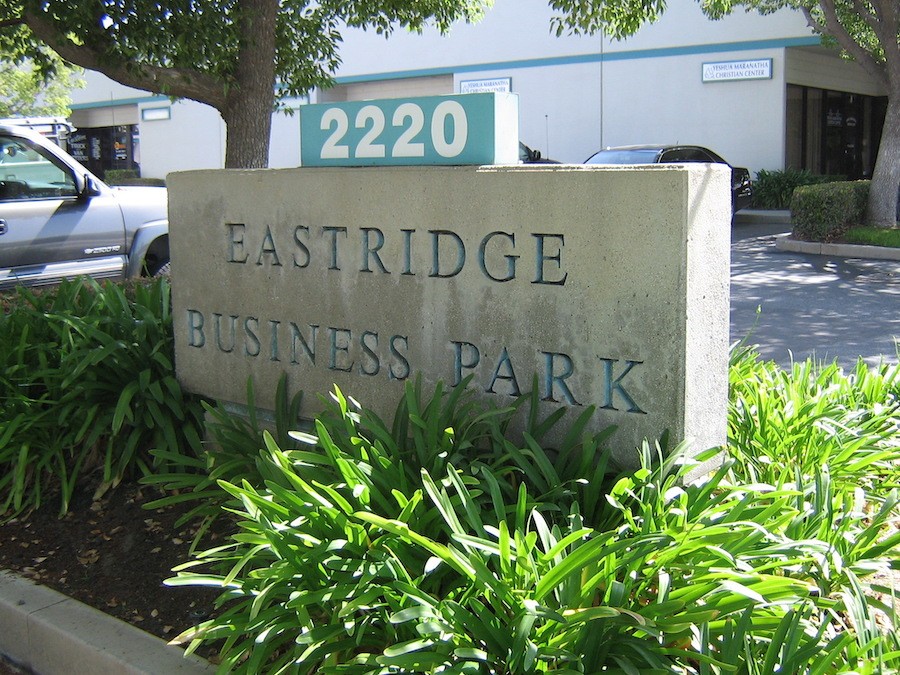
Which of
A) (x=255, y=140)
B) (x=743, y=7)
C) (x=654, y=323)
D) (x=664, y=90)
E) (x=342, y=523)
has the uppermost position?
(x=743, y=7)

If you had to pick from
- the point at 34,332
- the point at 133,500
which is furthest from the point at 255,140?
the point at 133,500

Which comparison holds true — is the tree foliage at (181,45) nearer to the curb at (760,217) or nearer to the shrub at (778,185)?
the curb at (760,217)

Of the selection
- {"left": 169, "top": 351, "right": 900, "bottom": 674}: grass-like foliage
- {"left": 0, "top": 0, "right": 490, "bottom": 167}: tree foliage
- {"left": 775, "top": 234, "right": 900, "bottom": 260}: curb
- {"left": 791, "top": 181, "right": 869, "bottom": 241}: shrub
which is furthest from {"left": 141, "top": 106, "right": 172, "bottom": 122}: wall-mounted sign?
{"left": 169, "top": 351, "right": 900, "bottom": 674}: grass-like foliage

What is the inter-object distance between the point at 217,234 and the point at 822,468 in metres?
3.02

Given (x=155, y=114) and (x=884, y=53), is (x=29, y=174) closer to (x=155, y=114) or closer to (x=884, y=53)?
(x=884, y=53)

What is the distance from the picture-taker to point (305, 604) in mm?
3045

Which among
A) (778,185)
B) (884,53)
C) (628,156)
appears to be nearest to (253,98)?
(628,156)

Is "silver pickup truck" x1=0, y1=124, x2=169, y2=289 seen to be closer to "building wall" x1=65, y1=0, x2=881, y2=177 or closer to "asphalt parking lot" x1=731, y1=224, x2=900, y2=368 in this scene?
"asphalt parking lot" x1=731, y1=224, x2=900, y2=368

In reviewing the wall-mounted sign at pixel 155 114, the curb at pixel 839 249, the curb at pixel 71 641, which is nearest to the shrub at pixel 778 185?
the curb at pixel 839 249

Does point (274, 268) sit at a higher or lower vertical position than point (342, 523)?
higher

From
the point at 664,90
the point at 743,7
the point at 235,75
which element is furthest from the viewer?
the point at 664,90

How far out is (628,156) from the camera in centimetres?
1770

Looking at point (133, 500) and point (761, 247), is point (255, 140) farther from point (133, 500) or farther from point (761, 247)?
point (761, 247)

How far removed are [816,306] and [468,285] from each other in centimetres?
748
